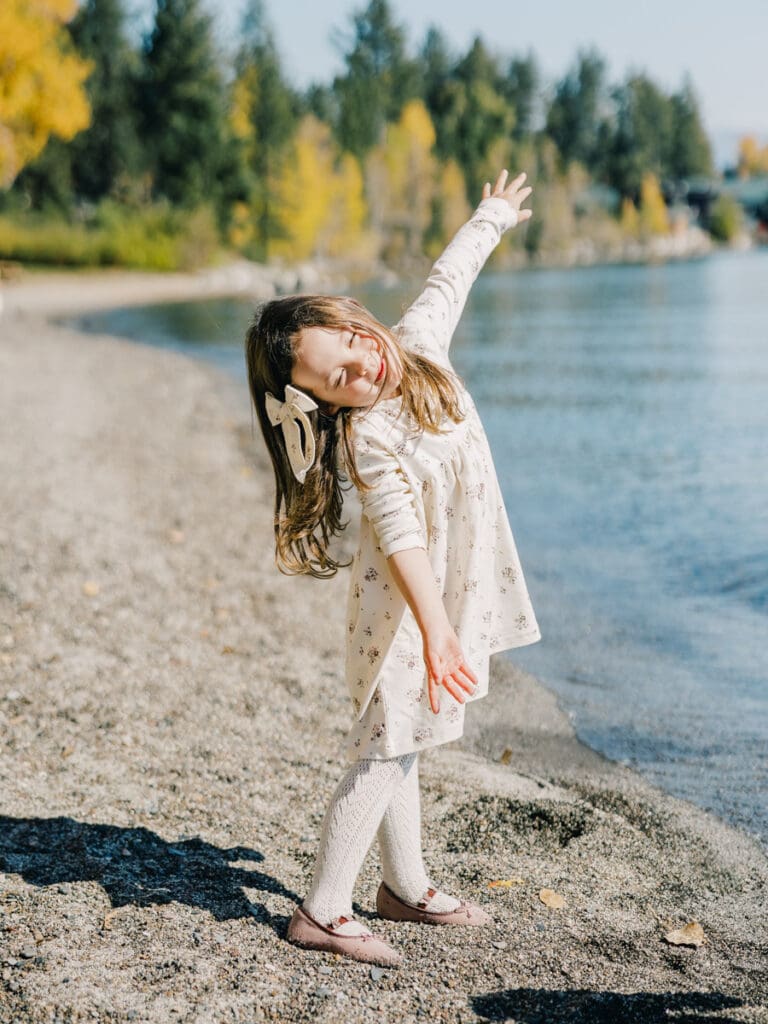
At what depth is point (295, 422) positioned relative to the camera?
2926mm

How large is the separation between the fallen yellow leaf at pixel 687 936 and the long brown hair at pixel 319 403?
4.99 feet

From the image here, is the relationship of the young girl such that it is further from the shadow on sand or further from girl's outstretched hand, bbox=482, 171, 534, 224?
girl's outstretched hand, bbox=482, 171, 534, 224

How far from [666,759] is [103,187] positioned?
203 ft

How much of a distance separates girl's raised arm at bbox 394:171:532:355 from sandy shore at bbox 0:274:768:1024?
169cm

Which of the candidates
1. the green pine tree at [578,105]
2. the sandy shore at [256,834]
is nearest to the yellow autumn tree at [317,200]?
the green pine tree at [578,105]

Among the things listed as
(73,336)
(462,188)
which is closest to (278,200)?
(462,188)

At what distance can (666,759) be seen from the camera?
4.99 metres

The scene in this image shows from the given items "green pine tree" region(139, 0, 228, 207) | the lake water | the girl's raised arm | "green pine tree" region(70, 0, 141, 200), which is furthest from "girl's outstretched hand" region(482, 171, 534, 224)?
"green pine tree" region(70, 0, 141, 200)

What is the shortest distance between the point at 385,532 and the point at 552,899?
1394 millimetres

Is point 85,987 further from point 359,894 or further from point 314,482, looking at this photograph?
point 314,482

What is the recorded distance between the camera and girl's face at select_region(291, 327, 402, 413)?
2859 millimetres

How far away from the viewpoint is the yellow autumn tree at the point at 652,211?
115625 mm

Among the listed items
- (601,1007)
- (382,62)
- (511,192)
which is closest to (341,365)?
(511,192)

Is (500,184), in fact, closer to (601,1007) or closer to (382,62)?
(601,1007)
